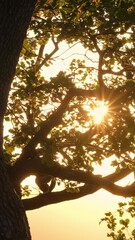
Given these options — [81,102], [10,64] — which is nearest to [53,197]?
[81,102]

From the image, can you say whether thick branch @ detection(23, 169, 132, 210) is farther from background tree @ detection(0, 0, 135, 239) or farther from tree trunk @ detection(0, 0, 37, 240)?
tree trunk @ detection(0, 0, 37, 240)

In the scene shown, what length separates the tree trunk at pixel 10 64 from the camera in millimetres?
3103

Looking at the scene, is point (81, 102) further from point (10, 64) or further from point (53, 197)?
point (10, 64)

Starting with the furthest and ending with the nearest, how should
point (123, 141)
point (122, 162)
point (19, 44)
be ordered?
point (122, 162)
point (123, 141)
point (19, 44)

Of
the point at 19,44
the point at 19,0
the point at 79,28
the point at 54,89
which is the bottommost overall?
the point at 19,44

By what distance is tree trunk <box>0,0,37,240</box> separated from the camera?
310 centimetres

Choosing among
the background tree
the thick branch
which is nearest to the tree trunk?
the background tree

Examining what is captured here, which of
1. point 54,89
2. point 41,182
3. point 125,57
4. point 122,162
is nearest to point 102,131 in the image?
point 122,162

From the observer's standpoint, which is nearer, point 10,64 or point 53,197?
point 10,64

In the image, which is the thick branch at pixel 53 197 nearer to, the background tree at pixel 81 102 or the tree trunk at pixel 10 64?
the background tree at pixel 81 102

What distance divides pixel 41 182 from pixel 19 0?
9.09 metres

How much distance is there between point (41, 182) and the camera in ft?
39.5

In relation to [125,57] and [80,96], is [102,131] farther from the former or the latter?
[125,57]

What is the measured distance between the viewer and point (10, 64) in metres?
3.75
